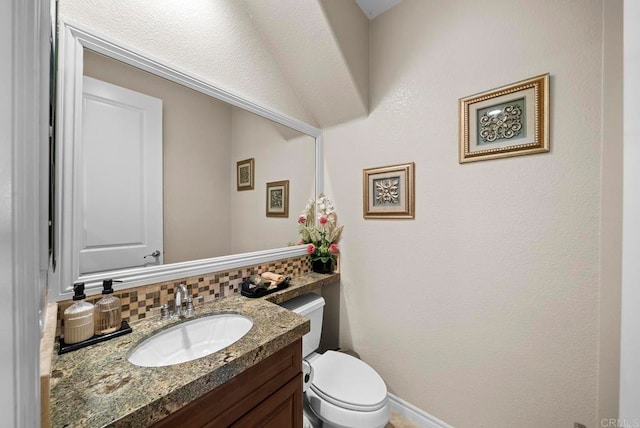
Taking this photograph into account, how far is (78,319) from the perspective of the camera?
2.61ft

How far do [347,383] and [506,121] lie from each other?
4.96ft

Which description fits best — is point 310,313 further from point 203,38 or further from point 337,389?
point 203,38

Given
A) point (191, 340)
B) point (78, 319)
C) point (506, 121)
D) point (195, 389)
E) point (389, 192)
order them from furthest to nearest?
point (389, 192) < point (506, 121) < point (191, 340) < point (78, 319) < point (195, 389)

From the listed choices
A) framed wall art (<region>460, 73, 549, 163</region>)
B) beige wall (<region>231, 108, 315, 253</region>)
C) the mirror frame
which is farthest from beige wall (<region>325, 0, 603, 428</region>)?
the mirror frame

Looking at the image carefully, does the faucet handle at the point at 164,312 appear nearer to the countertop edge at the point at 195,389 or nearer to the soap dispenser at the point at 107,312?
the soap dispenser at the point at 107,312

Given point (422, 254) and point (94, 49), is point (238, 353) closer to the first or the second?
point (422, 254)

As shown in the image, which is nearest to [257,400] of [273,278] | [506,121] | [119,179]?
[273,278]

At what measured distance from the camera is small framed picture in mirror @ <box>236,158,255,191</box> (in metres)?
1.39

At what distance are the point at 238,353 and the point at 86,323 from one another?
0.54 m

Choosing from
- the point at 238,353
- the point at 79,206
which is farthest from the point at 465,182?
the point at 79,206

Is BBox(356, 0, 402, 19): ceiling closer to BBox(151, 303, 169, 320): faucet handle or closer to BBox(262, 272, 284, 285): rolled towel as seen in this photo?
BBox(262, 272, 284, 285): rolled towel

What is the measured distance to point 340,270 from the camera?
5.84 ft

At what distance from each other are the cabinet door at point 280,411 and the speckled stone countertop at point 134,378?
170mm

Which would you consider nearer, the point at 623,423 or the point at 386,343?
the point at 623,423
